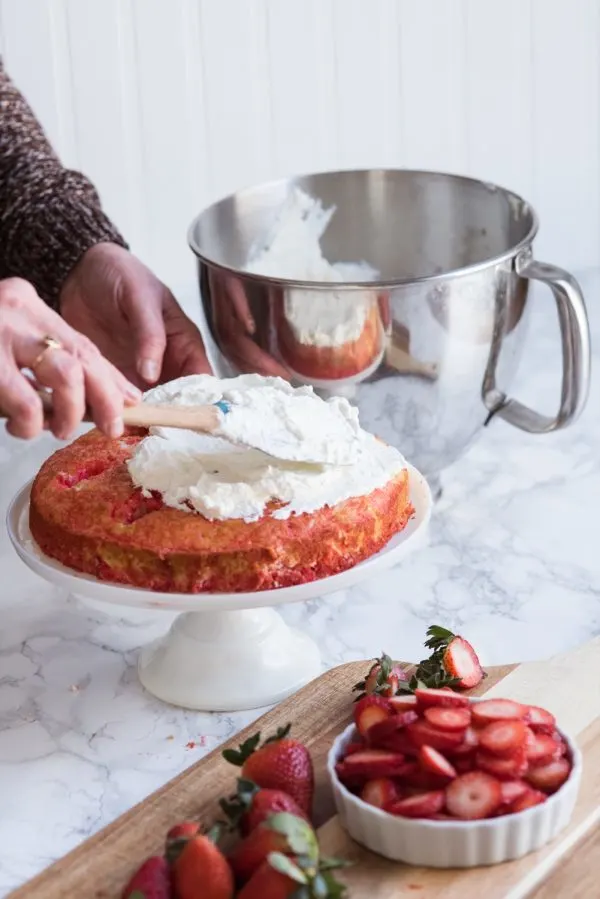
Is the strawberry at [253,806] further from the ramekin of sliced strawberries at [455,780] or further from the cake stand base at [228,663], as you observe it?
the cake stand base at [228,663]

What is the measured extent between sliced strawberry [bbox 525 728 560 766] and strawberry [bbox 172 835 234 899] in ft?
0.83

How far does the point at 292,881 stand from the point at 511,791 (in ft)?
0.62

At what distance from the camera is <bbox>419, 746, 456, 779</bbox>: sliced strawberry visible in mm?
1020

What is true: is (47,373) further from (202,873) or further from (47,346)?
(202,873)

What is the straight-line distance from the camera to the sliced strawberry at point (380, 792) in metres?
1.03

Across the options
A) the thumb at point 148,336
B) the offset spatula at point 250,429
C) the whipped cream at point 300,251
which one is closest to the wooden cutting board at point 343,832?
the offset spatula at point 250,429

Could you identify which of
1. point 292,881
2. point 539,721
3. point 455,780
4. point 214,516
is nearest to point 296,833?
point 292,881

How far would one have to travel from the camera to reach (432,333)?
1.53 metres

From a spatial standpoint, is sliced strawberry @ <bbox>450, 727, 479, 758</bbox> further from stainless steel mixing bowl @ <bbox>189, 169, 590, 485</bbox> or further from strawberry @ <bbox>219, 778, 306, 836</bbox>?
stainless steel mixing bowl @ <bbox>189, 169, 590, 485</bbox>

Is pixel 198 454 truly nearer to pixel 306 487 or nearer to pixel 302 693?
pixel 306 487

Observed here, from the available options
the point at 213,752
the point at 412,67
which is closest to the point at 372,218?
the point at 412,67

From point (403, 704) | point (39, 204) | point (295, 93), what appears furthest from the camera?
point (295, 93)

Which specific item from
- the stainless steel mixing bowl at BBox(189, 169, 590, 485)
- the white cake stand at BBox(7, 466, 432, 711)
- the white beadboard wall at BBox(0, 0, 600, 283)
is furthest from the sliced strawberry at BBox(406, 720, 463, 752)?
the white beadboard wall at BBox(0, 0, 600, 283)

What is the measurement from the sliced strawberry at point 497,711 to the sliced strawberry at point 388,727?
0.05m
